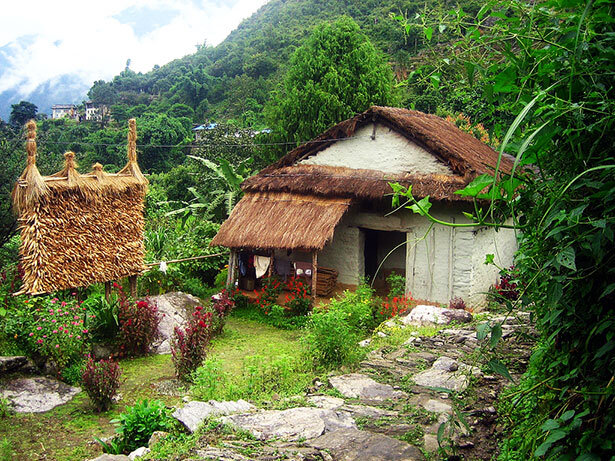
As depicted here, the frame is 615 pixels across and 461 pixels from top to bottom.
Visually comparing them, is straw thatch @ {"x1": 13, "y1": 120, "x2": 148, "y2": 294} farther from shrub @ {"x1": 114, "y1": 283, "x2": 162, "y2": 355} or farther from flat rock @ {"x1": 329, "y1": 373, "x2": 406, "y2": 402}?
flat rock @ {"x1": 329, "y1": 373, "x2": 406, "y2": 402}

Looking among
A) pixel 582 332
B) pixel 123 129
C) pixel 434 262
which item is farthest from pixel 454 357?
pixel 123 129

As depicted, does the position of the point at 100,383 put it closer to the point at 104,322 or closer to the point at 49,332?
the point at 49,332

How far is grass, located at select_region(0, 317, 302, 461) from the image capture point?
246 inches

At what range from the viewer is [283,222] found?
12.0 m

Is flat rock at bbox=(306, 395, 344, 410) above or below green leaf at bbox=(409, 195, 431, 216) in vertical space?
below

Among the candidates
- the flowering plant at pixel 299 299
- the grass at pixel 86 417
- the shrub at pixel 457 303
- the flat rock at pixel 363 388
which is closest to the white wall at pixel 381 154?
the shrub at pixel 457 303

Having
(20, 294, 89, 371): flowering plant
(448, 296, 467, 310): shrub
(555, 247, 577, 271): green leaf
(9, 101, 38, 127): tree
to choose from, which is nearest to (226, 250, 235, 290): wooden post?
(20, 294, 89, 371): flowering plant

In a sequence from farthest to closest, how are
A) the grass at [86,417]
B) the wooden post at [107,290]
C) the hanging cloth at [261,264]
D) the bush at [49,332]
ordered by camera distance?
1. the hanging cloth at [261,264]
2. the wooden post at [107,290]
3. the bush at [49,332]
4. the grass at [86,417]

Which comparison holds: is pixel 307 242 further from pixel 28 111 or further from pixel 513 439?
pixel 28 111

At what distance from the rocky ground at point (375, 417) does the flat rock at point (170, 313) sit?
4.97m

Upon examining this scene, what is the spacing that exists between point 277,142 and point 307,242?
11.3 metres

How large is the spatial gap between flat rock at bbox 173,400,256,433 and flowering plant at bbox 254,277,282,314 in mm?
6551

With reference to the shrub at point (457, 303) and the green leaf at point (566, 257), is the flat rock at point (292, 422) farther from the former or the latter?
the shrub at point (457, 303)

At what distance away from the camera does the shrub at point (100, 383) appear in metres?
7.19
